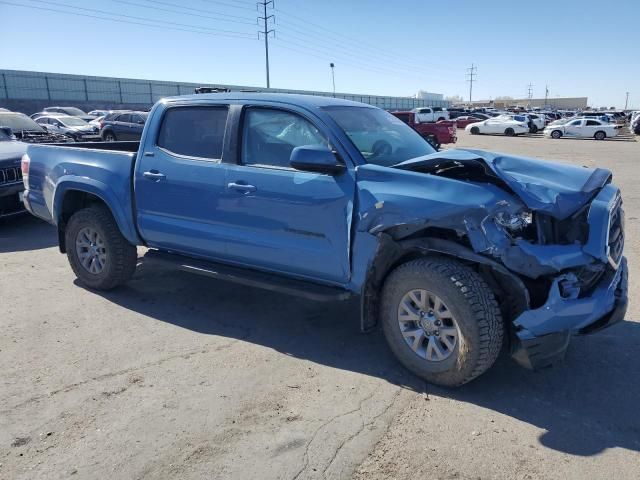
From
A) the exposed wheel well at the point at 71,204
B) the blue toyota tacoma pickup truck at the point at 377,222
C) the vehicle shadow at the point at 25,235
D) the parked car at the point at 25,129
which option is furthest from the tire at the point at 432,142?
the parked car at the point at 25,129

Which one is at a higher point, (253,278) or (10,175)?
(10,175)

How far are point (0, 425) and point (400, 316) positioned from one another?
259 centimetres

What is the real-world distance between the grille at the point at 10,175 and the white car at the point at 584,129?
34.3 metres

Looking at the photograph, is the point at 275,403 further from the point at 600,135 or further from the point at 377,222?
the point at 600,135

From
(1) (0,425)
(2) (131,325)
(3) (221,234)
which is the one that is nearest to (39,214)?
(2) (131,325)

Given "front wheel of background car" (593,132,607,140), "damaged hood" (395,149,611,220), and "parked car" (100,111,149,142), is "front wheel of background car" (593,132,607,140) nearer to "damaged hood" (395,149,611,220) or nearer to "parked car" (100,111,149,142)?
"parked car" (100,111,149,142)

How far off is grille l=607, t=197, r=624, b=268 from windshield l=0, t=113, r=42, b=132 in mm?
12348

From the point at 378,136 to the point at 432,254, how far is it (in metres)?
1.30

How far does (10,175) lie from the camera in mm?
7820

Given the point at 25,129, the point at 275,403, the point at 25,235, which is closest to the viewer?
the point at 275,403

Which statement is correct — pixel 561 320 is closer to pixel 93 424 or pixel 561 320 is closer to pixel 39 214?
pixel 93 424

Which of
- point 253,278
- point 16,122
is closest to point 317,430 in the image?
point 253,278

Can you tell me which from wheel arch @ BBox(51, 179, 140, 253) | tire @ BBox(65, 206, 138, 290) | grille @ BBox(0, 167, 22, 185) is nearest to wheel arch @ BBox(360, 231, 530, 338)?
wheel arch @ BBox(51, 179, 140, 253)

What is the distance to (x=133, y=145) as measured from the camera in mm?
7023
